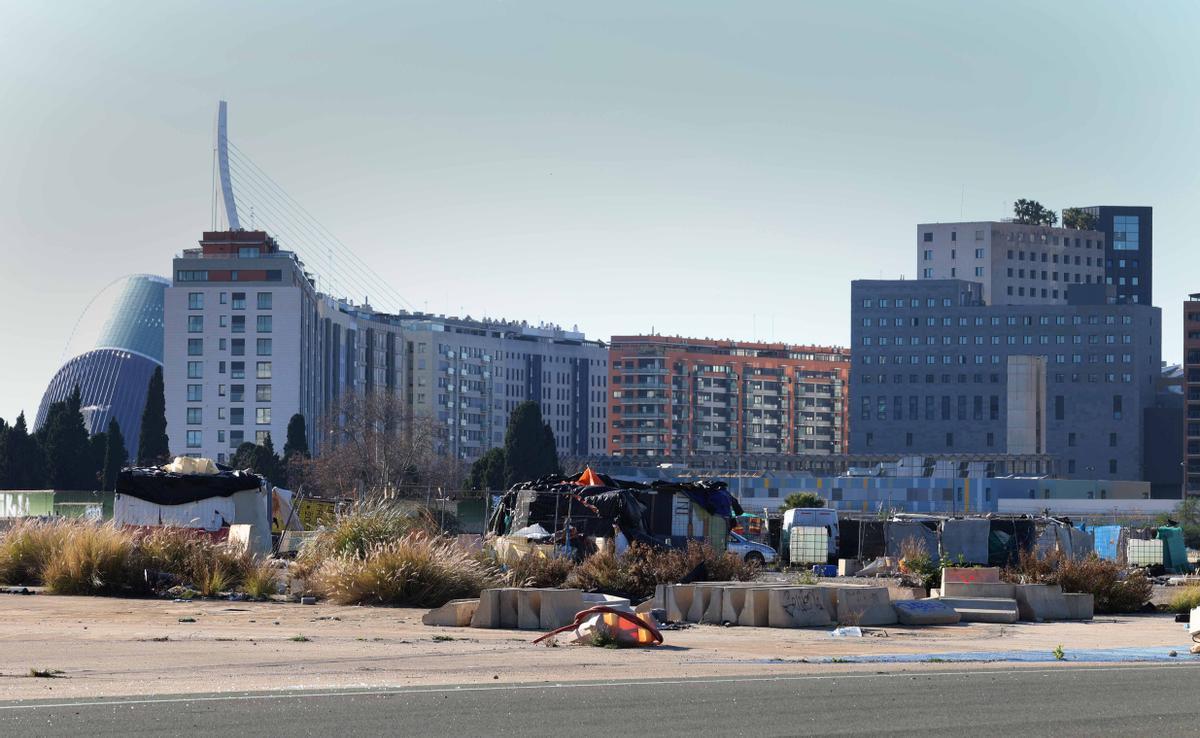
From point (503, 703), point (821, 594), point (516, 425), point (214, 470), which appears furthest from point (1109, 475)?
point (503, 703)

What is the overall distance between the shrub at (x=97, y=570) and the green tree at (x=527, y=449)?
102m

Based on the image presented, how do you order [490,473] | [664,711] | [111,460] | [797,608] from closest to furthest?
[664,711]
[797,608]
[111,460]
[490,473]

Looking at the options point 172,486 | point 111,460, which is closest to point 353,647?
point 172,486

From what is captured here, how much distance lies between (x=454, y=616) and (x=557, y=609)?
5.34 ft

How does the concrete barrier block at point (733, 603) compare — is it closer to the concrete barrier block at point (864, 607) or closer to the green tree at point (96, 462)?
the concrete barrier block at point (864, 607)

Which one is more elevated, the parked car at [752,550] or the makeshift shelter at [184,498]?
the makeshift shelter at [184,498]

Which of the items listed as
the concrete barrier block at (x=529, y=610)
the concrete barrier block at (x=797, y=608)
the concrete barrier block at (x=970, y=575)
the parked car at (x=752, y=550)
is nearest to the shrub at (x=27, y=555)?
the concrete barrier block at (x=529, y=610)

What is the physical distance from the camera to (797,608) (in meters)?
26.2

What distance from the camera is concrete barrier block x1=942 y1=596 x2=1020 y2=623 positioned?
2816 centimetres

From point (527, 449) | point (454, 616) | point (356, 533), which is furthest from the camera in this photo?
point (527, 449)

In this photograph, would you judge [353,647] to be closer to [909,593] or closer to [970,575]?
[909,593]

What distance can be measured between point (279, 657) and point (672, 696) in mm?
6042

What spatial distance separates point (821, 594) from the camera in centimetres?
2662

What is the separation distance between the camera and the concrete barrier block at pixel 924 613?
26906 millimetres
